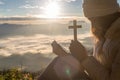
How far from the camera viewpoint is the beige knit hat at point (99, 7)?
5.93 m

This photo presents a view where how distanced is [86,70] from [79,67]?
15 cm

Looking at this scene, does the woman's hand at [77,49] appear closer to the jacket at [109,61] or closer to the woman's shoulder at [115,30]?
the jacket at [109,61]

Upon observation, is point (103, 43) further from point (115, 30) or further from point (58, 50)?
point (58, 50)

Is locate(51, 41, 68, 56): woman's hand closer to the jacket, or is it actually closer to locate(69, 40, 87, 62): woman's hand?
locate(69, 40, 87, 62): woman's hand

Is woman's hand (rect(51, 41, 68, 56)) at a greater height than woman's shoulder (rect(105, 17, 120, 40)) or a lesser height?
lesser

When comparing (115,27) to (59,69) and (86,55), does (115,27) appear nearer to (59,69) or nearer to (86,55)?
(86,55)

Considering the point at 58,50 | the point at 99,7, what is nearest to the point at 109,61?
the point at 58,50

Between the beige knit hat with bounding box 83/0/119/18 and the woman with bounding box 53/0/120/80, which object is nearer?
the woman with bounding box 53/0/120/80

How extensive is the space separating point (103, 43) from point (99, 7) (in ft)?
1.93

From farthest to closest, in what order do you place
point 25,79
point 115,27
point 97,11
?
point 25,79, point 97,11, point 115,27

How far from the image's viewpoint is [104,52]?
5.78m

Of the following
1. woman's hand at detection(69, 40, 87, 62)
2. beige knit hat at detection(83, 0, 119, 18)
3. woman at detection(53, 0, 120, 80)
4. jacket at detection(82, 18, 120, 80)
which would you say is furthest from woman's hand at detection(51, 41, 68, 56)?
beige knit hat at detection(83, 0, 119, 18)

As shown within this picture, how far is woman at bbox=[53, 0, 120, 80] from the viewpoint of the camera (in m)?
5.49

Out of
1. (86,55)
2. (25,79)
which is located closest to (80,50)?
(86,55)
